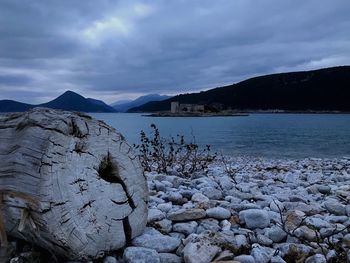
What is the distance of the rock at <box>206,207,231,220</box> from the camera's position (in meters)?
4.93

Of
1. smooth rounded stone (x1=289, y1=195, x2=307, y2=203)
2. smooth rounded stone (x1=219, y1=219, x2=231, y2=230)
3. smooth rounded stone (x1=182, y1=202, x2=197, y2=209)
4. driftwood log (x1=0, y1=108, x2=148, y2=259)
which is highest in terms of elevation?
driftwood log (x1=0, y1=108, x2=148, y2=259)

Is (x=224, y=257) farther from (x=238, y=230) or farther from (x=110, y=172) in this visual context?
(x=110, y=172)

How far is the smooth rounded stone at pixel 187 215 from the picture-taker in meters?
4.78

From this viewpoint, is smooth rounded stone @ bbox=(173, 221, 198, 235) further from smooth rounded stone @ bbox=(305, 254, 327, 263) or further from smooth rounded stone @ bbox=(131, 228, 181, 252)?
smooth rounded stone @ bbox=(305, 254, 327, 263)

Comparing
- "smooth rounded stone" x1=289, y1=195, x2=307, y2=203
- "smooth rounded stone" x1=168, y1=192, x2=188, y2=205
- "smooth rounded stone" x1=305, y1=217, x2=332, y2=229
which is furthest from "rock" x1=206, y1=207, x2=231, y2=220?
"smooth rounded stone" x1=289, y1=195, x2=307, y2=203

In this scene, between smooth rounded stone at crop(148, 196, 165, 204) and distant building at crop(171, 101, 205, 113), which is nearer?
smooth rounded stone at crop(148, 196, 165, 204)

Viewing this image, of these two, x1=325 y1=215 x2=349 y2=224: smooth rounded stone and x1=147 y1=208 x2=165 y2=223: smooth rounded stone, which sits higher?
x1=147 y1=208 x2=165 y2=223: smooth rounded stone

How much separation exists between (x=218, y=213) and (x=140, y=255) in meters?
1.44

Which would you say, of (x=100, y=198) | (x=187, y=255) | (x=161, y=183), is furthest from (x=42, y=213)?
(x=161, y=183)

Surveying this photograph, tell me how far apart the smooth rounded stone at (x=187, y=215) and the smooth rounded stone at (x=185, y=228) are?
13 centimetres

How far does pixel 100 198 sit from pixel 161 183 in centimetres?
320

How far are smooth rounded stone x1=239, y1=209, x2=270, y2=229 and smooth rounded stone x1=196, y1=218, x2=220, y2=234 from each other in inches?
14.0

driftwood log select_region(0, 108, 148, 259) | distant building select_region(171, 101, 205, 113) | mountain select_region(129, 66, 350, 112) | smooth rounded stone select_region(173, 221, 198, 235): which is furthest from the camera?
distant building select_region(171, 101, 205, 113)

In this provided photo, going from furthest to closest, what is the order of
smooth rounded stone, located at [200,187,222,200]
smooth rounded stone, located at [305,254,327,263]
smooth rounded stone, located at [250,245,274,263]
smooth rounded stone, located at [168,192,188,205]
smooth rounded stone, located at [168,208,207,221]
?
smooth rounded stone, located at [200,187,222,200], smooth rounded stone, located at [168,192,188,205], smooth rounded stone, located at [168,208,207,221], smooth rounded stone, located at [250,245,274,263], smooth rounded stone, located at [305,254,327,263]
